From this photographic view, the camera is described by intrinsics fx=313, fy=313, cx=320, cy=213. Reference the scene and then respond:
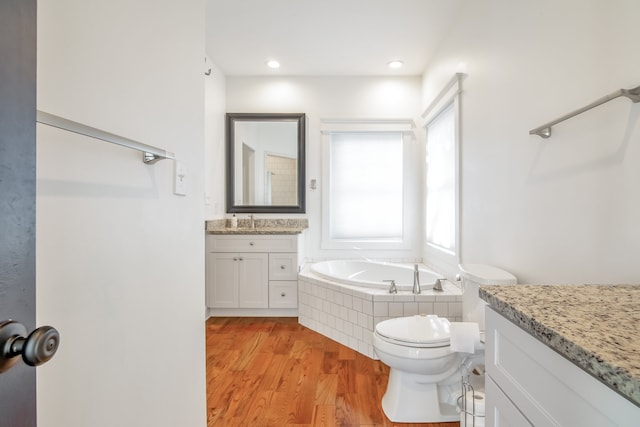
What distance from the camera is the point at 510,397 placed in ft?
2.29

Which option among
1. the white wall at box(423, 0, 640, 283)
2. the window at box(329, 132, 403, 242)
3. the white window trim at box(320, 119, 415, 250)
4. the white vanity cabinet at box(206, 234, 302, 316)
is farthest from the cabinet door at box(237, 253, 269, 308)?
the white wall at box(423, 0, 640, 283)

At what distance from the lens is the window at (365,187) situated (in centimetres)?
356

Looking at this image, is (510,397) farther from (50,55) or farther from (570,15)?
(570,15)

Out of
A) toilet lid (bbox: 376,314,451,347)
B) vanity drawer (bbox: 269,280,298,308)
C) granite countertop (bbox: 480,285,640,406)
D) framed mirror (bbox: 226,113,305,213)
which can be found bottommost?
vanity drawer (bbox: 269,280,298,308)

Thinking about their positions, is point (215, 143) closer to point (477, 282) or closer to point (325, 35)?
point (325, 35)

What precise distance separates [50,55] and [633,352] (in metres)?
1.09

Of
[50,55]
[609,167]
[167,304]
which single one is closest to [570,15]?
[609,167]

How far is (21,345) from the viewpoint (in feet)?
1.23

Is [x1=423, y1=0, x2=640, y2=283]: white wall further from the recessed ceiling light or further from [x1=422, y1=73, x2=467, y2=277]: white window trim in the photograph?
the recessed ceiling light

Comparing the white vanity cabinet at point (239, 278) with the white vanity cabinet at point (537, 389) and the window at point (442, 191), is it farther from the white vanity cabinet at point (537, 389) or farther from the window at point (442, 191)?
the white vanity cabinet at point (537, 389)

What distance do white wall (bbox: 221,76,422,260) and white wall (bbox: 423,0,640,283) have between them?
4.22 ft

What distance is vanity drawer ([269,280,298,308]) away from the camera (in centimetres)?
312

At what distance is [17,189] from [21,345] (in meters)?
0.19

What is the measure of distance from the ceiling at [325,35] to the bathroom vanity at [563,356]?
7.81ft
